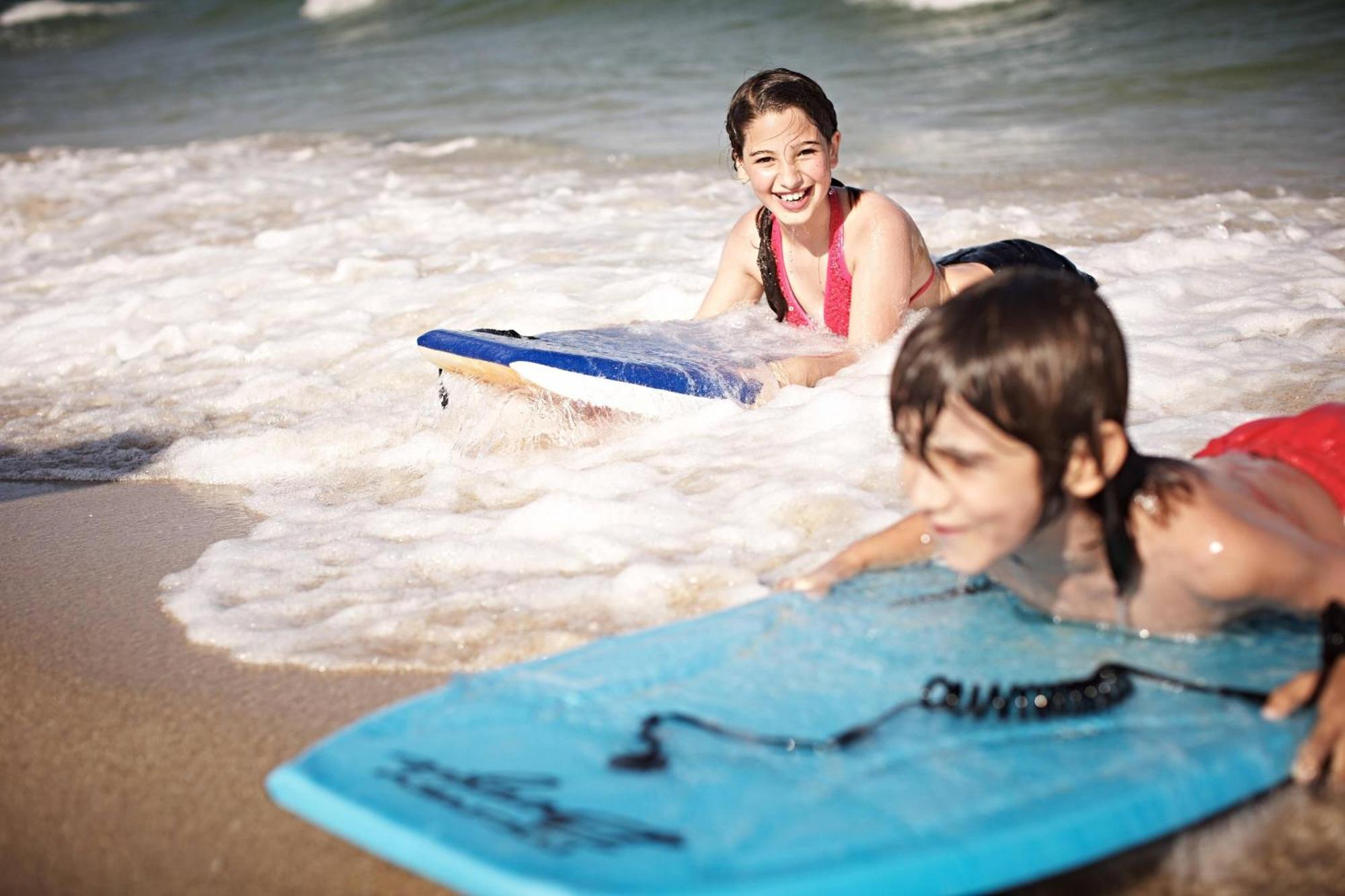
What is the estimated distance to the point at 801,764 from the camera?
2021 mm

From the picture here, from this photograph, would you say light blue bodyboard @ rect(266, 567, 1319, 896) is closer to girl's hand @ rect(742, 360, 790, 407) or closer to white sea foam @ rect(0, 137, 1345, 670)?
white sea foam @ rect(0, 137, 1345, 670)

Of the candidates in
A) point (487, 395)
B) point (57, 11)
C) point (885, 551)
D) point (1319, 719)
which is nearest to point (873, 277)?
point (487, 395)

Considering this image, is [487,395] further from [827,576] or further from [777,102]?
[827,576]

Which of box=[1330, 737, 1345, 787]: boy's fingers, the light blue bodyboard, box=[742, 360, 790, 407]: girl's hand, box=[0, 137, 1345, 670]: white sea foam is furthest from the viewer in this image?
box=[742, 360, 790, 407]: girl's hand

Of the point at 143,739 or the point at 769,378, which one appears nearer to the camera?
the point at 143,739

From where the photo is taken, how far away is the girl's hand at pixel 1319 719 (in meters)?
2.00

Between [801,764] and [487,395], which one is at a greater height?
[487,395]

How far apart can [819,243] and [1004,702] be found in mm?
2662

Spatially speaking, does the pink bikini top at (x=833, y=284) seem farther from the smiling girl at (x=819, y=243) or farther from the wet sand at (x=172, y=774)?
the wet sand at (x=172, y=774)

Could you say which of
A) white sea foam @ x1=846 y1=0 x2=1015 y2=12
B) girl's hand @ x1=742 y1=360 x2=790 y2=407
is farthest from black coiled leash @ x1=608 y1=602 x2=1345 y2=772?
white sea foam @ x1=846 y1=0 x2=1015 y2=12

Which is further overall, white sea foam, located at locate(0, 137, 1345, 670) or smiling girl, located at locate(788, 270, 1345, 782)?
white sea foam, located at locate(0, 137, 1345, 670)

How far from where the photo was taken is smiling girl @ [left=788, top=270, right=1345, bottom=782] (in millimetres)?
2008

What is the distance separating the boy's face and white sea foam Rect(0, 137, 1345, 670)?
2.93 feet

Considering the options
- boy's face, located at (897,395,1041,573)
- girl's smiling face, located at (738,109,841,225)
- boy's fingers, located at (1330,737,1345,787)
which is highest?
girl's smiling face, located at (738,109,841,225)
